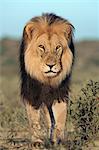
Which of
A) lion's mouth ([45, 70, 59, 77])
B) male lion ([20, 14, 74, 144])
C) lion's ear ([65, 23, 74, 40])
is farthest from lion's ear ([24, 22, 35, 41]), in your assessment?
lion's mouth ([45, 70, 59, 77])

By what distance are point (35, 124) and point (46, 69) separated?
65cm

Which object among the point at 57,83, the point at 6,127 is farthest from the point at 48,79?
the point at 6,127

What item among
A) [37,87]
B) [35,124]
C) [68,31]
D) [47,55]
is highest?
[68,31]

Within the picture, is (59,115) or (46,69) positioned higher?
(46,69)

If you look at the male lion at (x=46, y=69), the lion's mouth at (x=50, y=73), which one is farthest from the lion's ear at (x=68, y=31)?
the lion's mouth at (x=50, y=73)

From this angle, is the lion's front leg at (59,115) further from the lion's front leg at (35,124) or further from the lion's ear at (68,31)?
the lion's ear at (68,31)

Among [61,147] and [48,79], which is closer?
[61,147]

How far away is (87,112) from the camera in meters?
7.81

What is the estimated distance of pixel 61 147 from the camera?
6559 millimetres

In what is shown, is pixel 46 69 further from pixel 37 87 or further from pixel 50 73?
pixel 37 87

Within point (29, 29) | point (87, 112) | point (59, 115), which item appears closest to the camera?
point (29, 29)

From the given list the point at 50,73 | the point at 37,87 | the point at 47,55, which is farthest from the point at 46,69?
the point at 37,87

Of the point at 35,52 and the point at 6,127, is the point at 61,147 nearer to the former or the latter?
the point at 35,52

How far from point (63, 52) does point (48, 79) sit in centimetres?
37
